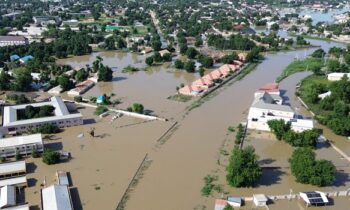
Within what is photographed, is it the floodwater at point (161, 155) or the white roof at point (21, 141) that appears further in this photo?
the white roof at point (21, 141)

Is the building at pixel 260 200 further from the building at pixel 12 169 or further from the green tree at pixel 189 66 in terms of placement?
the green tree at pixel 189 66

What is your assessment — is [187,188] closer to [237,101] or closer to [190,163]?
[190,163]

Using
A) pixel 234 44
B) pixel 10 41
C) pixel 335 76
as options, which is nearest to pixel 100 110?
pixel 335 76

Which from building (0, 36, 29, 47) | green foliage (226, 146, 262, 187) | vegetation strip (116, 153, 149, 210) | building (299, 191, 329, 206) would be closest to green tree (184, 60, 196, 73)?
vegetation strip (116, 153, 149, 210)

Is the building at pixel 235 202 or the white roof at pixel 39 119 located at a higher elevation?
the white roof at pixel 39 119

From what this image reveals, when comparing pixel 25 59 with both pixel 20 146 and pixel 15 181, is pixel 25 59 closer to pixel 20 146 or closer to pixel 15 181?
pixel 20 146

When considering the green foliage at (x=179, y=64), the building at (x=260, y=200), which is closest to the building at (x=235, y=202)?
the building at (x=260, y=200)

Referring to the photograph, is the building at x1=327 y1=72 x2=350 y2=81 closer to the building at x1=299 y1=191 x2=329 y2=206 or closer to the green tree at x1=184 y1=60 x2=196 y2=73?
the green tree at x1=184 y1=60 x2=196 y2=73
